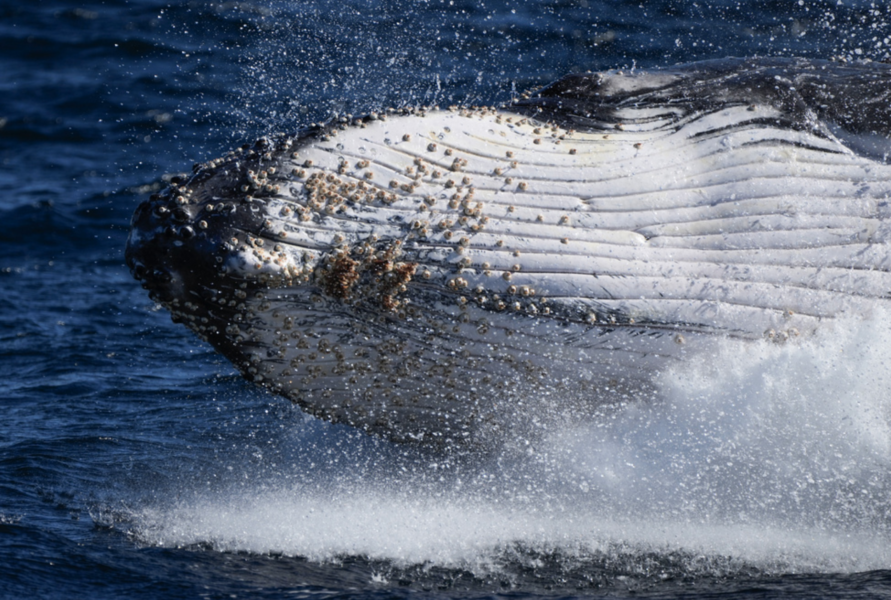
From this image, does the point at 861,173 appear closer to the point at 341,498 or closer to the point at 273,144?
the point at 273,144

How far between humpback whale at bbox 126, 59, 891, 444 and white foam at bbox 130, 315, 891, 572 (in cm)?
24

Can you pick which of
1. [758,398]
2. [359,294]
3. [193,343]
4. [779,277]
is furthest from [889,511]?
[193,343]

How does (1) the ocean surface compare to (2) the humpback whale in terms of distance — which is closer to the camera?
(2) the humpback whale

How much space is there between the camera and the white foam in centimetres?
576

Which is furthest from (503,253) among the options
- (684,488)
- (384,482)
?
(384,482)

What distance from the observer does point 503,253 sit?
548cm

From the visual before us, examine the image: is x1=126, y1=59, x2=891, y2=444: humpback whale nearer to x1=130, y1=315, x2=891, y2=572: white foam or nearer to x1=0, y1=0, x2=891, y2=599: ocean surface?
x1=130, y1=315, x2=891, y2=572: white foam

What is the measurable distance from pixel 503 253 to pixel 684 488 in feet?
6.47

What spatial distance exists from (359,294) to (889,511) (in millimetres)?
3444

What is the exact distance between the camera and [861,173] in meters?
5.89

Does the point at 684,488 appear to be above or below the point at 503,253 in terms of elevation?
below

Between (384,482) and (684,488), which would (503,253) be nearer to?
(684,488)

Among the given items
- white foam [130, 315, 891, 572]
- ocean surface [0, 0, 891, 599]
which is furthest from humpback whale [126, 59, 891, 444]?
ocean surface [0, 0, 891, 599]

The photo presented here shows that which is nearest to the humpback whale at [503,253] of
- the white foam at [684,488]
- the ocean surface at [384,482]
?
the white foam at [684,488]
